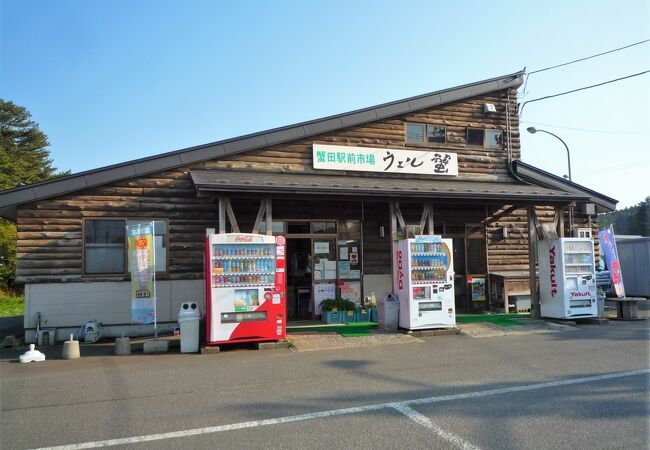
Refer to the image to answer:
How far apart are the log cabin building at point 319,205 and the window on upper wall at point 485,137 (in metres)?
0.03

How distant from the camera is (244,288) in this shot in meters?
9.07

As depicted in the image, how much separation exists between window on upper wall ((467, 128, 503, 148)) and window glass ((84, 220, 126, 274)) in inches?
397

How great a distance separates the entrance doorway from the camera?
12.5m

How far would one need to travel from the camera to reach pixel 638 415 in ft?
15.5

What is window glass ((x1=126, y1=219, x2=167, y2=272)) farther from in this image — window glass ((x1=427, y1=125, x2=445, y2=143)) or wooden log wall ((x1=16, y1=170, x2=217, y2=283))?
window glass ((x1=427, y1=125, x2=445, y2=143))

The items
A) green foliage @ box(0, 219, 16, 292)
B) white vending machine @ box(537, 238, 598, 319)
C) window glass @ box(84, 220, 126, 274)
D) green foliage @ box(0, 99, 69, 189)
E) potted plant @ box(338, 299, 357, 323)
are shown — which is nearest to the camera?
window glass @ box(84, 220, 126, 274)

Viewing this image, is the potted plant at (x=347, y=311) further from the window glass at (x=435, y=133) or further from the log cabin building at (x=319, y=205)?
the window glass at (x=435, y=133)

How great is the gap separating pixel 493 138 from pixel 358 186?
5993 mm

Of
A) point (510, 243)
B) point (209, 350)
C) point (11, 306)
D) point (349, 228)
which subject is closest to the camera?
point (209, 350)

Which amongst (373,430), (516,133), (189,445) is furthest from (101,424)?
(516,133)

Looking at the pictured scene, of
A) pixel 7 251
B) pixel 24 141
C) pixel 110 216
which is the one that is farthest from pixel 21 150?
pixel 110 216

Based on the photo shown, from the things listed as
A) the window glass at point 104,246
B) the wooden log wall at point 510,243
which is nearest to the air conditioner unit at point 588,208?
the wooden log wall at point 510,243

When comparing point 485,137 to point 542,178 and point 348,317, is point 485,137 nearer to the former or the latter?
point 542,178

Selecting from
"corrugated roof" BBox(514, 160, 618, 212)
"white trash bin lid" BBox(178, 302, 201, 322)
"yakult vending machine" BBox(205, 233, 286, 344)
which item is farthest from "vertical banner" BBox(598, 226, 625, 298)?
"white trash bin lid" BBox(178, 302, 201, 322)
